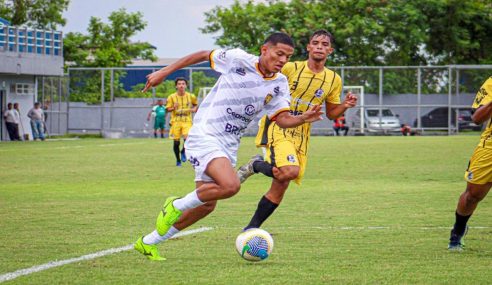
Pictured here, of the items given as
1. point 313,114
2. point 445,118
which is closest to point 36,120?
point 445,118

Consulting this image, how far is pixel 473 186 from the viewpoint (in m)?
10.1

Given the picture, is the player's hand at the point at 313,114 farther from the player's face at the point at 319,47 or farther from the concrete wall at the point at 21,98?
the concrete wall at the point at 21,98

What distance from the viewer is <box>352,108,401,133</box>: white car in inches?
2061

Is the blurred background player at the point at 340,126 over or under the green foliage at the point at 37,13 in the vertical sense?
under

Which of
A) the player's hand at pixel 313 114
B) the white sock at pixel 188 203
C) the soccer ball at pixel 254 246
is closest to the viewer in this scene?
the white sock at pixel 188 203

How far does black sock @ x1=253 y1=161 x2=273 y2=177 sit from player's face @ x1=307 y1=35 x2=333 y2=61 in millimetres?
1431

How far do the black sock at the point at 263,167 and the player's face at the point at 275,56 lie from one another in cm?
211

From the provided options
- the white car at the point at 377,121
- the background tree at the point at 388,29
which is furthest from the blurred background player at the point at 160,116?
the background tree at the point at 388,29

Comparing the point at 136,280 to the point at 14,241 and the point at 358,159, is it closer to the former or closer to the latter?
the point at 14,241

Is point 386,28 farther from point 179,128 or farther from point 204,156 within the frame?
point 204,156

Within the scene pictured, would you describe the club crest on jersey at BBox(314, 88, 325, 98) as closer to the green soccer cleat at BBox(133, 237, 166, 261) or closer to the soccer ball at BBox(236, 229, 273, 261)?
the soccer ball at BBox(236, 229, 273, 261)

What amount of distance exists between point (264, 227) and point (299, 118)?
2.88 metres

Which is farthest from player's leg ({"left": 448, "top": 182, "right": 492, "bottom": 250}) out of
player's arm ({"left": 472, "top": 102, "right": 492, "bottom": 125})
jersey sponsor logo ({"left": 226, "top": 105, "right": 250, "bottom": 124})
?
jersey sponsor logo ({"left": 226, "top": 105, "right": 250, "bottom": 124})

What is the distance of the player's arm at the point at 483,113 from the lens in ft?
31.1
